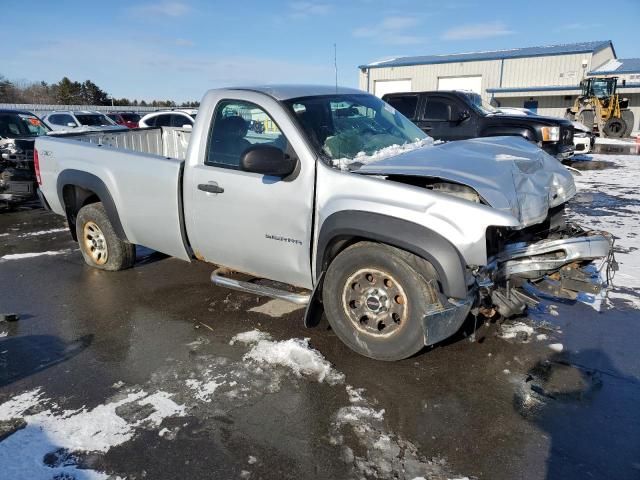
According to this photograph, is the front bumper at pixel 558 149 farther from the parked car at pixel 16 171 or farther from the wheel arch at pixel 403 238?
the parked car at pixel 16 171

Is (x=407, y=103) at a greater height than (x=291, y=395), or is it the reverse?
(x=407, y=103)

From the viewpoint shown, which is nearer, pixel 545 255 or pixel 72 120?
pixel 545 255

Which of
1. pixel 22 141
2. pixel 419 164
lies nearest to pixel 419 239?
pixel 419 164

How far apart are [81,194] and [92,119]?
14.1 meters

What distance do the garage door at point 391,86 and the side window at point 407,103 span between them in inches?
1187

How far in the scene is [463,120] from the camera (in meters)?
11.1

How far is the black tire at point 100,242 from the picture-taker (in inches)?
217

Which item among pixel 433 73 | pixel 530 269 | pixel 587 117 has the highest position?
pixel 433 73

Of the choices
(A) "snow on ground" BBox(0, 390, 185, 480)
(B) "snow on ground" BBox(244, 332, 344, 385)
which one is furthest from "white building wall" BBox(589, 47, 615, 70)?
(A) "snow on ground" BBox(0, 390, 185, 480)

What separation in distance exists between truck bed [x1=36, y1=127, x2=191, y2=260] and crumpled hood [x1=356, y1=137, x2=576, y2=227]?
74.2 inches

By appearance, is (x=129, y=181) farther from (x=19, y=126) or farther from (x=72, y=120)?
(x=72, y=120)

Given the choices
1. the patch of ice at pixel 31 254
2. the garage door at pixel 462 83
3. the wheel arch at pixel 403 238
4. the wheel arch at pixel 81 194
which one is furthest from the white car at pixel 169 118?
the garage door at pixel 462 83

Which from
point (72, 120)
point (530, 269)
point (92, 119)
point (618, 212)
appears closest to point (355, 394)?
point (530, 269)

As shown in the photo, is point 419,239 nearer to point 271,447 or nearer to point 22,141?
point 271,447
